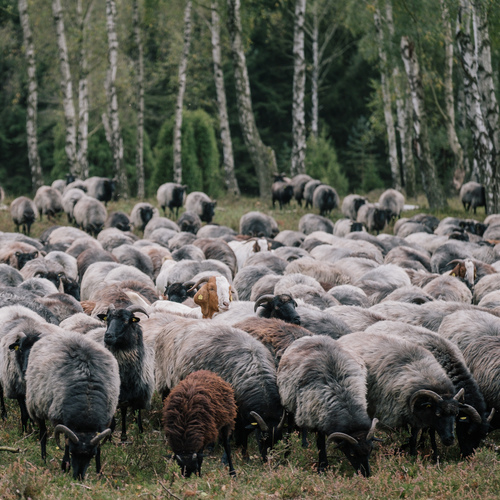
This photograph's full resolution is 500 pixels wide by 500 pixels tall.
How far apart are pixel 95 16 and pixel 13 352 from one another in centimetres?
3761

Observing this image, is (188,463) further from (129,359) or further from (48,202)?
(48,202)

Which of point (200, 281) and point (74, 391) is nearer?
point (74, 391)

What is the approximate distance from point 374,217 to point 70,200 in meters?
10.5

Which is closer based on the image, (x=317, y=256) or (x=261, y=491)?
(x=261, y=491)

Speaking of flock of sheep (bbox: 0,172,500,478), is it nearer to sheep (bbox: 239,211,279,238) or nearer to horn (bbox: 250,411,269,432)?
horn (bbox: 250,411,269,432)

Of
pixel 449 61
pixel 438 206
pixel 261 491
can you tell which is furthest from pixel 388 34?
pixel 261 491

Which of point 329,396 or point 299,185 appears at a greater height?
point 299,185

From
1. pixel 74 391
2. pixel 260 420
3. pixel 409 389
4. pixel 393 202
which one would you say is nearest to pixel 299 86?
pixel 393 202

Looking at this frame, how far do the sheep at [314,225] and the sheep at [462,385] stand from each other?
46.5 ft

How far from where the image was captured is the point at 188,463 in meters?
7.24

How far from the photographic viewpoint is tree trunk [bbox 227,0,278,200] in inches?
1096

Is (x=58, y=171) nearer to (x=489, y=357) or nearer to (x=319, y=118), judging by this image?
(x=319, y=118)

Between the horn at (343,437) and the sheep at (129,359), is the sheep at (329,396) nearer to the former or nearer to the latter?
the horn at (343,437)

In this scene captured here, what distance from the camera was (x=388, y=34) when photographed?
29609 mm
